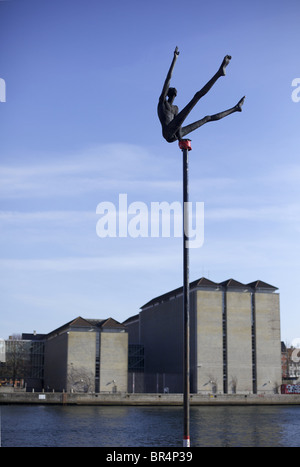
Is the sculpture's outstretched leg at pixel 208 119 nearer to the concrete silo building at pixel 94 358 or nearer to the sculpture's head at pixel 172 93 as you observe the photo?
the sculpture's head at pixel 172 93

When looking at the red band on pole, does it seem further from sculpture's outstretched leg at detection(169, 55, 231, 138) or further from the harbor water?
the harbor water

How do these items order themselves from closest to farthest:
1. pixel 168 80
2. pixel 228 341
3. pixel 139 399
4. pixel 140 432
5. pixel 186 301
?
pixel 186 301 → pixel 168 80 → pixel 140 432 → pixel 139 399 → pixel 228 341

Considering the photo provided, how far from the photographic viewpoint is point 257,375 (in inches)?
4710

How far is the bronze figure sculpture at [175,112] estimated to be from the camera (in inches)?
376

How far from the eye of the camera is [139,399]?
10994cm

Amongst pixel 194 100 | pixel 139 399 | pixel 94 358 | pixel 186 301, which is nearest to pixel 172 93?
pixel 194 100

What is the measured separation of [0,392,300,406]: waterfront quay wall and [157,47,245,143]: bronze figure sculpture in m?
98.8

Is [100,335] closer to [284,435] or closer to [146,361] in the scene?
[146,361]

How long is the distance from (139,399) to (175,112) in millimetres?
105194

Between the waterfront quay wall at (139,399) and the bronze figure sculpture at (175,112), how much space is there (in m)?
98.8

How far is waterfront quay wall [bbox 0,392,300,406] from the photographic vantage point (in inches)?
4030

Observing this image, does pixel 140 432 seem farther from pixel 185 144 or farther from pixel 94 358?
pixel 94 358
